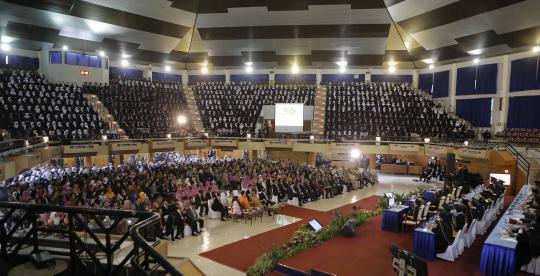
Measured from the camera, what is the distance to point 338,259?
983cm

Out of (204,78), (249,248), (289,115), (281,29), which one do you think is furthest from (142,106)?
(249,248)

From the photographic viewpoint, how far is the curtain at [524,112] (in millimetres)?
21469

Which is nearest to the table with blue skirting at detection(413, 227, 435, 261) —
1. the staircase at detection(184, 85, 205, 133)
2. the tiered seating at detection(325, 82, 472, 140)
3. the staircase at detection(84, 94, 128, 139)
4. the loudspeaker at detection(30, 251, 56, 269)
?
the loudspeaker at detection(30, 251, 56, 269)

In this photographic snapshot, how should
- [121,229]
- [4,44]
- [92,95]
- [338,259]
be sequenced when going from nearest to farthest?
[338,259] < [121,229] < [4,44] < [92,95]

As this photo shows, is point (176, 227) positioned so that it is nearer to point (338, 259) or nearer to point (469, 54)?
point (338, 259)

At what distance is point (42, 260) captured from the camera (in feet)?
12.8

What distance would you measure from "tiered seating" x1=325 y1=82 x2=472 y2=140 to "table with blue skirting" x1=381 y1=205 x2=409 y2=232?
13714 millimetres

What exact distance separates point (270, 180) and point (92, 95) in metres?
15.7

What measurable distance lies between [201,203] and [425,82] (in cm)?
2536

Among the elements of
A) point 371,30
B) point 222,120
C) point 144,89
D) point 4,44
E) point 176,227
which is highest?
point 371,30

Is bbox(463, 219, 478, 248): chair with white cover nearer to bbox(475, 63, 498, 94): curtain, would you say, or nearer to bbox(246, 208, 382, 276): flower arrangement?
bbox(246, 208, 382, 276): flower arrangement

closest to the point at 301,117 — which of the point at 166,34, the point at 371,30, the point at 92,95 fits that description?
the point at 371,30

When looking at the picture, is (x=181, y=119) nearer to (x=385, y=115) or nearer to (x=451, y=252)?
(x=385, y=115)

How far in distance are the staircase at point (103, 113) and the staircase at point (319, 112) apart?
1468 cm
